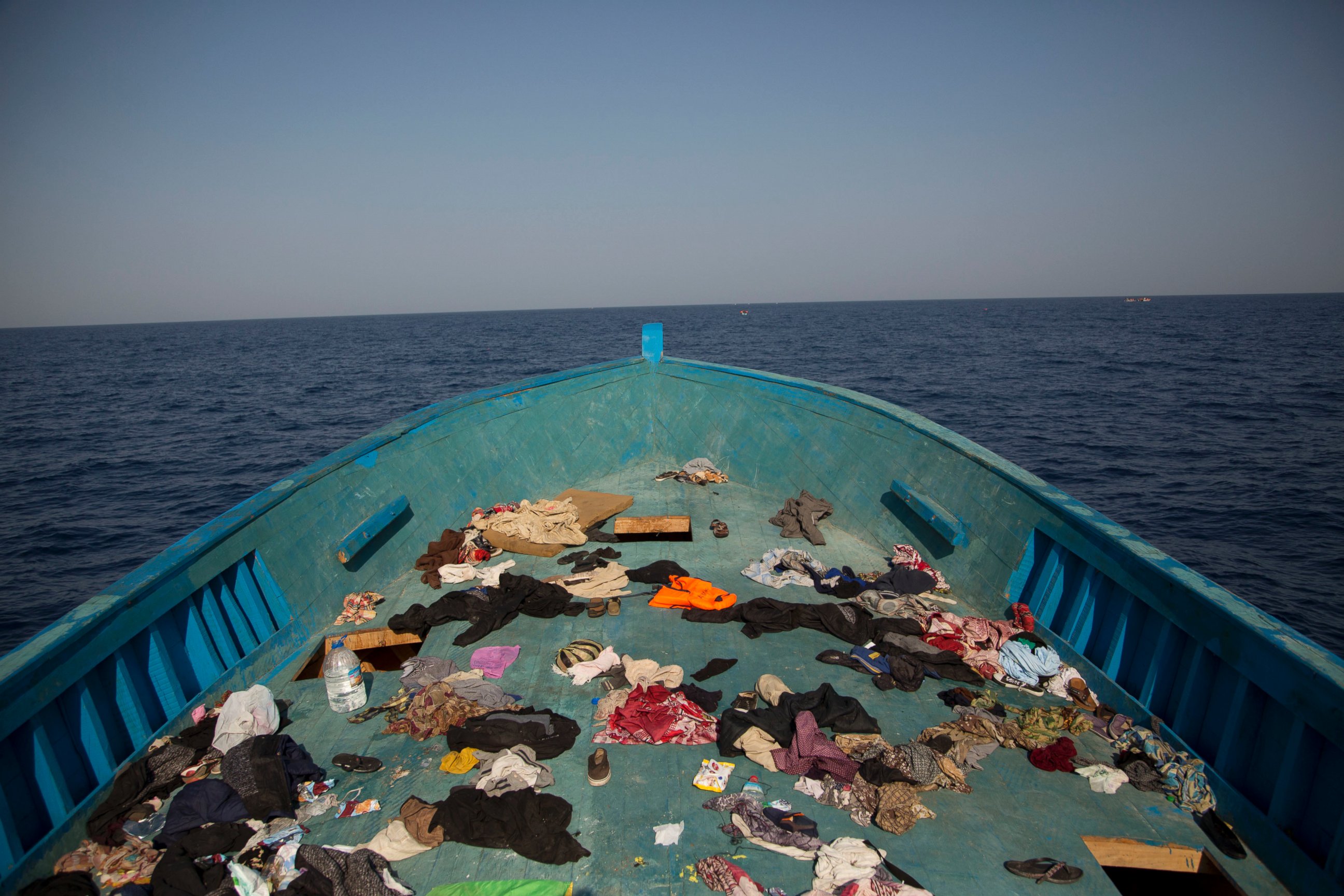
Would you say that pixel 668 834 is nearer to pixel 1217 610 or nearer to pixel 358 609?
pixel 1217 610

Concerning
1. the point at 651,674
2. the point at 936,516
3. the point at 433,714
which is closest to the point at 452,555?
the point at 433,714

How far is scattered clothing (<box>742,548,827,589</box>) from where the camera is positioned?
7.41 metres

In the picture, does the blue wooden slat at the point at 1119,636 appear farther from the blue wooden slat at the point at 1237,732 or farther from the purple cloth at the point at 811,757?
the purple cloth at the point at 811,757

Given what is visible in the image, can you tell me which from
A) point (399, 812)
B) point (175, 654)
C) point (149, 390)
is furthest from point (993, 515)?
point (149, 390)

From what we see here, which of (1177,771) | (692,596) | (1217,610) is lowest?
(692,596)

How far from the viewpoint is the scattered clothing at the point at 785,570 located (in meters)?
7.41

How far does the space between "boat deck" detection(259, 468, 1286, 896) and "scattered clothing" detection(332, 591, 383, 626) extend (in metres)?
0.10

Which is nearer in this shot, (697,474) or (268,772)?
(268,772)

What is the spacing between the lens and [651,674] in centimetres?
564

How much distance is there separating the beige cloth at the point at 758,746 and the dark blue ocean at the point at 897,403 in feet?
48.9

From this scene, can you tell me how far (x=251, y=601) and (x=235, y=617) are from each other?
212 mm

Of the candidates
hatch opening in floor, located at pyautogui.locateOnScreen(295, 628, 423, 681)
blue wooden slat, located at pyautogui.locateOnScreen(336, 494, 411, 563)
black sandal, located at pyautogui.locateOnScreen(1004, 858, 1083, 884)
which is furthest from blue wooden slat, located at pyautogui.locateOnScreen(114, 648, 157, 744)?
black sandal, located at pyautogui.locateOnScreen(1004, 858, 1083, 884)

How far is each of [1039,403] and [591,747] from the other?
37833 millimetres

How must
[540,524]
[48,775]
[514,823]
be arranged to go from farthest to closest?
1. [540,524]
2. [514,823]
3. [48,775]
